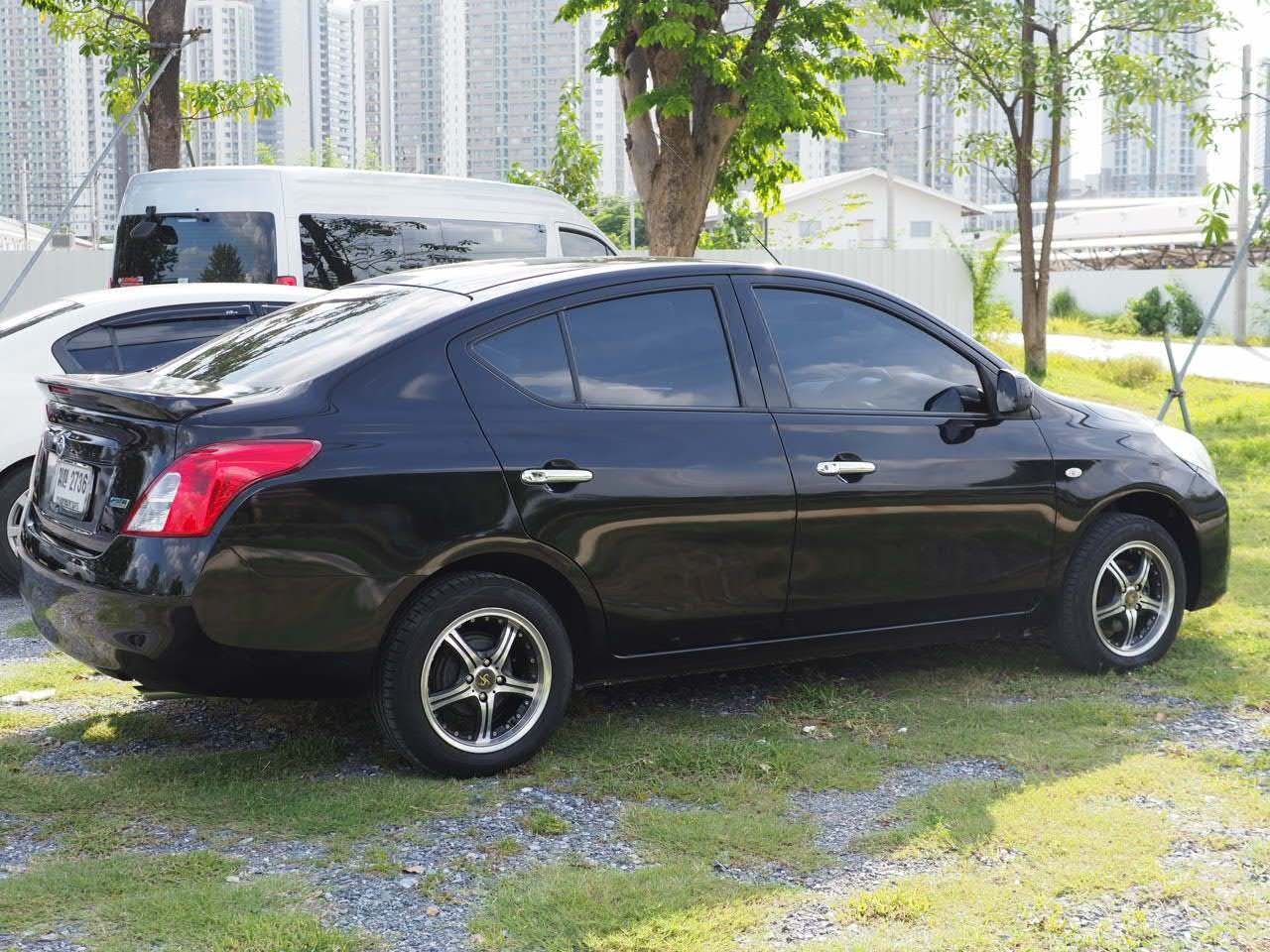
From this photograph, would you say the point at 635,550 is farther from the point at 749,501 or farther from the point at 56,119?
the point at 56,119

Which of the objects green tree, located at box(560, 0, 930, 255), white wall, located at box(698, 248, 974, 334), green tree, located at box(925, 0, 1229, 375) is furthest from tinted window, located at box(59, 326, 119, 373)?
white wall, located at box(698, 248, 974, 334)

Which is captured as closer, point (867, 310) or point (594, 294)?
point (594, 294)

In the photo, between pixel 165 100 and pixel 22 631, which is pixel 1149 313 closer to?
pixel 165 100

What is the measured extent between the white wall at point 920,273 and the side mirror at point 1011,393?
20.3 m

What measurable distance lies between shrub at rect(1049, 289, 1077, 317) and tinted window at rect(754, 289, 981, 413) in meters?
44.3

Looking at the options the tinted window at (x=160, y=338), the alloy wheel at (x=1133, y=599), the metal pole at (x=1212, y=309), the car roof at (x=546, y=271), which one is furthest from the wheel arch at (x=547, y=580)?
the metal pole at (x=1212, y=309)

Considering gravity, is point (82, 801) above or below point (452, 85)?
below

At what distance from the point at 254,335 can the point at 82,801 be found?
1.65 meters

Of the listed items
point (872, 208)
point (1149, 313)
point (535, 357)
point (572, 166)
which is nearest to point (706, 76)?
point (535, 357)

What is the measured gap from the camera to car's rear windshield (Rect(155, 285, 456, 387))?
4.67 meters

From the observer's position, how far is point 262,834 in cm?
423

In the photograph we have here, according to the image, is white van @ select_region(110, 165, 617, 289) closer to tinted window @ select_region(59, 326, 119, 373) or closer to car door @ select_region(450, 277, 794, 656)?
tinted window @ select_region(59, 326, 119, 373)

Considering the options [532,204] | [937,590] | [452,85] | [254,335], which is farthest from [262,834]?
[452,85]

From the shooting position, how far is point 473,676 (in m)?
4.66
